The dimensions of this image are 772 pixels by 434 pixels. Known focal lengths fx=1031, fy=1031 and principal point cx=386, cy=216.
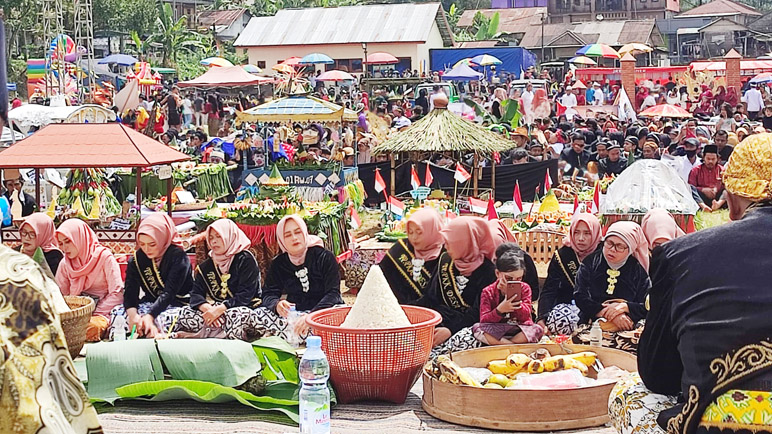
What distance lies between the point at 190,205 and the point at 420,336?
23.8ft

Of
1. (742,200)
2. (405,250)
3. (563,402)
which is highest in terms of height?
(742,200)

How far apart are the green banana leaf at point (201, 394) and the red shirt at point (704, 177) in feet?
22.2


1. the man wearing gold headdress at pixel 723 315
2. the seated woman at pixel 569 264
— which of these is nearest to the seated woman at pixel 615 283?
the seated woman at pixel 569 264

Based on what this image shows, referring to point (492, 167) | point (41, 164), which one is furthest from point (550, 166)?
point (41, 164)

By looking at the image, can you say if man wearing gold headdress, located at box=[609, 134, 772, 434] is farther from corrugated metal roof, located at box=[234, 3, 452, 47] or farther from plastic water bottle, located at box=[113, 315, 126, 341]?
corrugated metal roof, located at box=[234, 3, 452, 47]

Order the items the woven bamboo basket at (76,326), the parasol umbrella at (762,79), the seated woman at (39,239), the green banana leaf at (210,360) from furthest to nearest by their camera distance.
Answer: the parasol umbrella at (762,79) → the seated woman at (39,239) → the woven bamboo basket at (76,326) → the green banana leaf at (210,360)

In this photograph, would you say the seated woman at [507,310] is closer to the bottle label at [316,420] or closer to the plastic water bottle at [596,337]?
the plastic water bottle at [596,337]

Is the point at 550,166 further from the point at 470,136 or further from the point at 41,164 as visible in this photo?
the point at 41,164

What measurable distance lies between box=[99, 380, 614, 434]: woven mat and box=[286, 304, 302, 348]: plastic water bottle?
3.45 ft

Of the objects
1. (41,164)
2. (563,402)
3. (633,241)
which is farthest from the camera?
(41,164)

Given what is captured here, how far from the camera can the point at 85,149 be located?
8.73 m

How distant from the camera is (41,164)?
28.1 feet

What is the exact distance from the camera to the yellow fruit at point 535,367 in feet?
15.5

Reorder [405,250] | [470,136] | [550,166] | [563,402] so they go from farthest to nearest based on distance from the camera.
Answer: [550,166] → [470,136] → [405,250] → [563,402]
